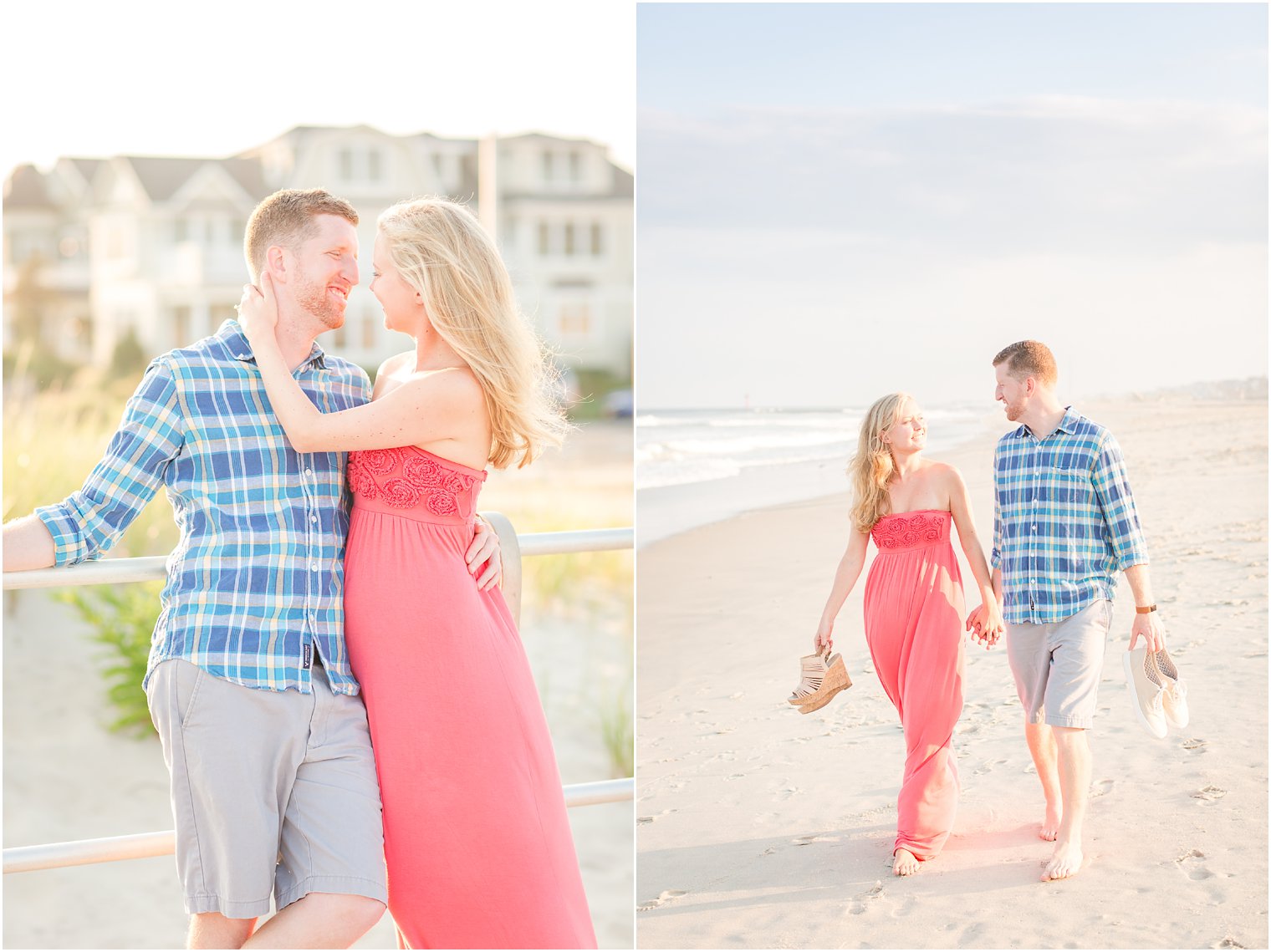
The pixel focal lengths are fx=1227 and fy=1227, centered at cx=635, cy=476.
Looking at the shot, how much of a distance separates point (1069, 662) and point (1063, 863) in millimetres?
707

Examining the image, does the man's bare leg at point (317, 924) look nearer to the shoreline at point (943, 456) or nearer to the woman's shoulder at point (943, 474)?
the woman's shoulder at point (943, 474)

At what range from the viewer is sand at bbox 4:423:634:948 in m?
6.15

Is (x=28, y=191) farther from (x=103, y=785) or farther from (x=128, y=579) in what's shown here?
(x=128, y=579)

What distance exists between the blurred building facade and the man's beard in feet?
101

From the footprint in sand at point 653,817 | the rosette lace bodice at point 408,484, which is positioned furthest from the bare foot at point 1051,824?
the rosette lace bodice at point 408,484

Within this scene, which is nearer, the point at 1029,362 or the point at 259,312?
the point at 259,312

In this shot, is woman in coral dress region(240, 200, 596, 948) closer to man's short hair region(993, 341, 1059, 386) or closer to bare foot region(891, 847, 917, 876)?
bare foot region(891, 847, 917, 876)

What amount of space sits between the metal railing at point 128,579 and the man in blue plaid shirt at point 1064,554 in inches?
74.0

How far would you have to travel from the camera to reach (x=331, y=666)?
2508 mm

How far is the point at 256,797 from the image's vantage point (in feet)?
7.87

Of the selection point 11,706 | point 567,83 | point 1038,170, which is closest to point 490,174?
point 567,83

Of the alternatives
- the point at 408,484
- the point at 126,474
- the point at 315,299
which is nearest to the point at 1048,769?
the point at 408,484

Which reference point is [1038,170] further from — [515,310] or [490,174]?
[515,310]

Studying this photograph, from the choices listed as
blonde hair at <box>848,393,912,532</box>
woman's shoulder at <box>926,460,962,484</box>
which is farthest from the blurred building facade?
woman's shoulder at <box>926,460,962,484</box>
